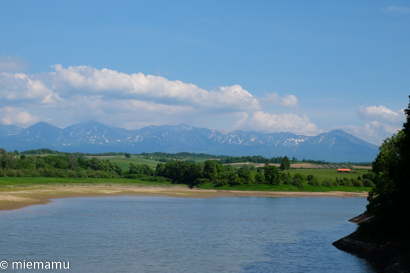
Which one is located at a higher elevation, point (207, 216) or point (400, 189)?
point (400, 189)

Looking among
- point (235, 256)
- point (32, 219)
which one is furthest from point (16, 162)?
point (235, 256)

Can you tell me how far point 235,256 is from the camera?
44.6m

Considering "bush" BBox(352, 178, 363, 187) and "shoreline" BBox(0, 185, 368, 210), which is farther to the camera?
"bush" BBox(352, 178, 363, 187)

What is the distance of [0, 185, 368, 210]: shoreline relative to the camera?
94500 mm

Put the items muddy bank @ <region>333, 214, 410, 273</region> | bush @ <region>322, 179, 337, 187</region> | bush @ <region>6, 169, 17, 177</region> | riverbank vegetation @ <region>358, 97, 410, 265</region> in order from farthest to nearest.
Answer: bush @ <region>322, 179, 337, 187</region> → bush @ <region>6, 169, 17, 177</region> → riverbank vegetation @ <region>358, 97, 410, 265</region> → muddy bank @ <region>333, 214, 410, 273</region>

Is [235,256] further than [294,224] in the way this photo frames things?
No

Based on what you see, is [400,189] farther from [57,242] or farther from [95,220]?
[95,220]

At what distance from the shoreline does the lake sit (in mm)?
14962

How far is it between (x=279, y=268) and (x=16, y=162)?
535 feet

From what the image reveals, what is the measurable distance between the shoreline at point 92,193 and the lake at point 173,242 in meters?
15.0

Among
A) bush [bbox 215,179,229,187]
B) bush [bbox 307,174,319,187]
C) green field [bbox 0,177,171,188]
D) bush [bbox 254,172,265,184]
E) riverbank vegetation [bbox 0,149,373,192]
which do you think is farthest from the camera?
bush [bbox 307,174,319,187]

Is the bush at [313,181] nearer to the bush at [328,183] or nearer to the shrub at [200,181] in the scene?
the bush at [328,183]

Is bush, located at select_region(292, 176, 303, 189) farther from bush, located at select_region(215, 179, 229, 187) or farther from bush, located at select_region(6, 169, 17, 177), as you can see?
bush, located at select_region(6, 169, 17, 177)

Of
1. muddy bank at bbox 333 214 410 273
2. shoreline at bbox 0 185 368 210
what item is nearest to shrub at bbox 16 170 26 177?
shoreline at bbox 0 185 368 210
